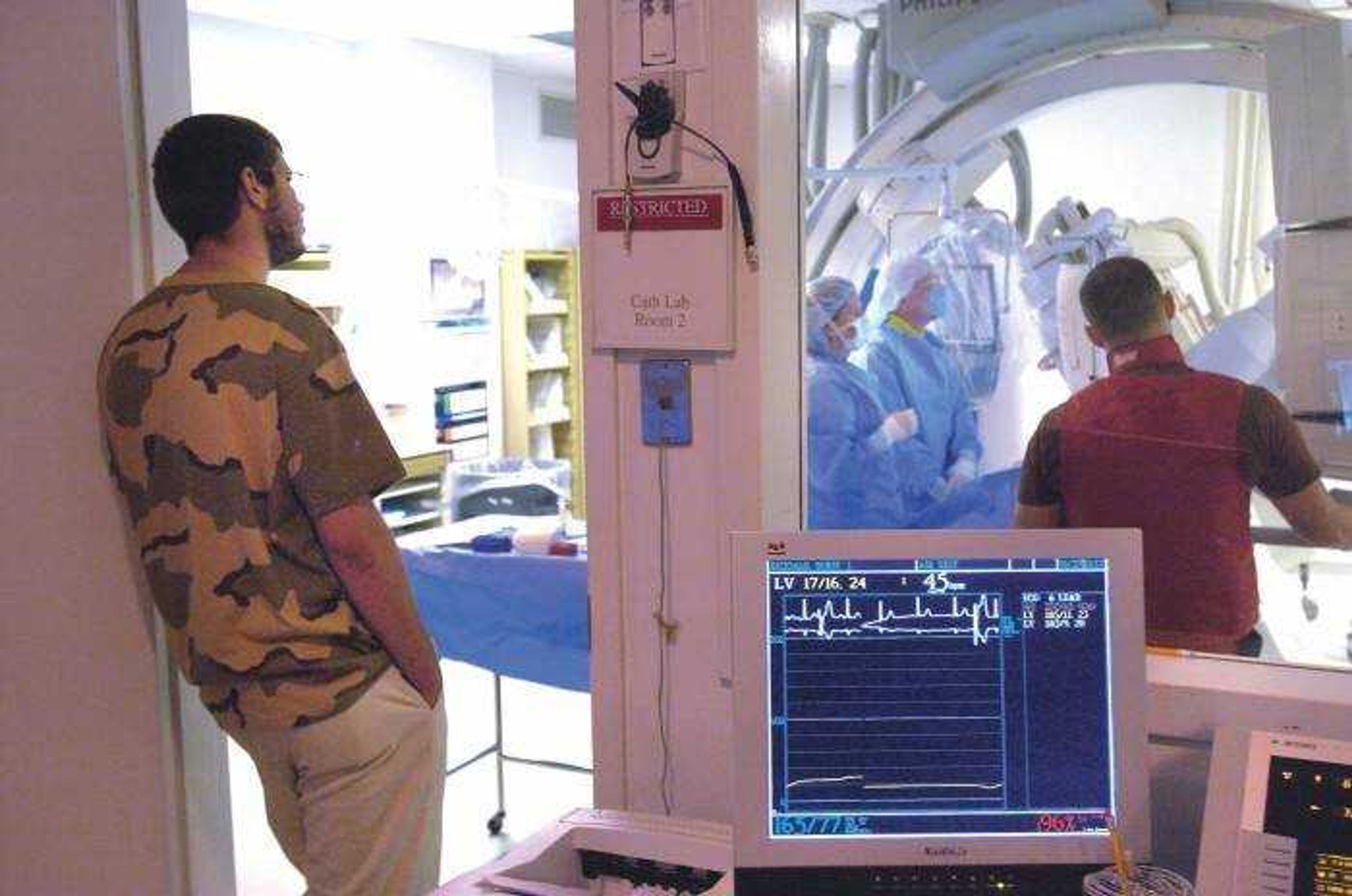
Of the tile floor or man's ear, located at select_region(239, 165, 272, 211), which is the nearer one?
man's ear, located at select_region(239, 165, 272, 211)

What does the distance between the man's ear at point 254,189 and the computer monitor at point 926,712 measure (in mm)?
1004

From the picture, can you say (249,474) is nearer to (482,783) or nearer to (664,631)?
(664,631)

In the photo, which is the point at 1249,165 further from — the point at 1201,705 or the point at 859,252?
the point at 1201,705

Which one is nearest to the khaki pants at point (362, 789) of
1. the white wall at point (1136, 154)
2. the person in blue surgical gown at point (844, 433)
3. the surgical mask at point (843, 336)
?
the person in blue surgical gown at point (844, 433)

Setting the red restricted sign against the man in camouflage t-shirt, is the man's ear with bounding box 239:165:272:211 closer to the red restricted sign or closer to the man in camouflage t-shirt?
the man in camouflage t-shirt

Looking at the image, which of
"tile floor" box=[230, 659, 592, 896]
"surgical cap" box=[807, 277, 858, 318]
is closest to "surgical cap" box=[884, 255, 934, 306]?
"surgical cap" box=[807, 277, 858, 318]

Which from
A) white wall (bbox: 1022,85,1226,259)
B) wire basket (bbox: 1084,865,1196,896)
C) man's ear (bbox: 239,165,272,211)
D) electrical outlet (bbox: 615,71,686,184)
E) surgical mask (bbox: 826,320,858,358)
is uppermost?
white wall (bbox: 1022,85,1226,259)

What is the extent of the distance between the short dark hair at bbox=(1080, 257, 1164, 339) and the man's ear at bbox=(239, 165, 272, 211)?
152cm

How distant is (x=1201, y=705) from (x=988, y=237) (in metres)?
2.57

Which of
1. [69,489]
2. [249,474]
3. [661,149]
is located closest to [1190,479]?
[661,149]

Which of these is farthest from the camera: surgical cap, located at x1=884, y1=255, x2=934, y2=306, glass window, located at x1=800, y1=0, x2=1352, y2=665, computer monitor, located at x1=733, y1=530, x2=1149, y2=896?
surgical cap, located at x1=884, y1=255, x2=934, y2=306

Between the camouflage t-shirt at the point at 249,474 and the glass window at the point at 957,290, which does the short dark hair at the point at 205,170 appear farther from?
the glass window at the point at 957,290

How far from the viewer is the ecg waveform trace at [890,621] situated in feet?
4.15

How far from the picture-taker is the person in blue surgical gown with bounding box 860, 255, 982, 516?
144 inches
